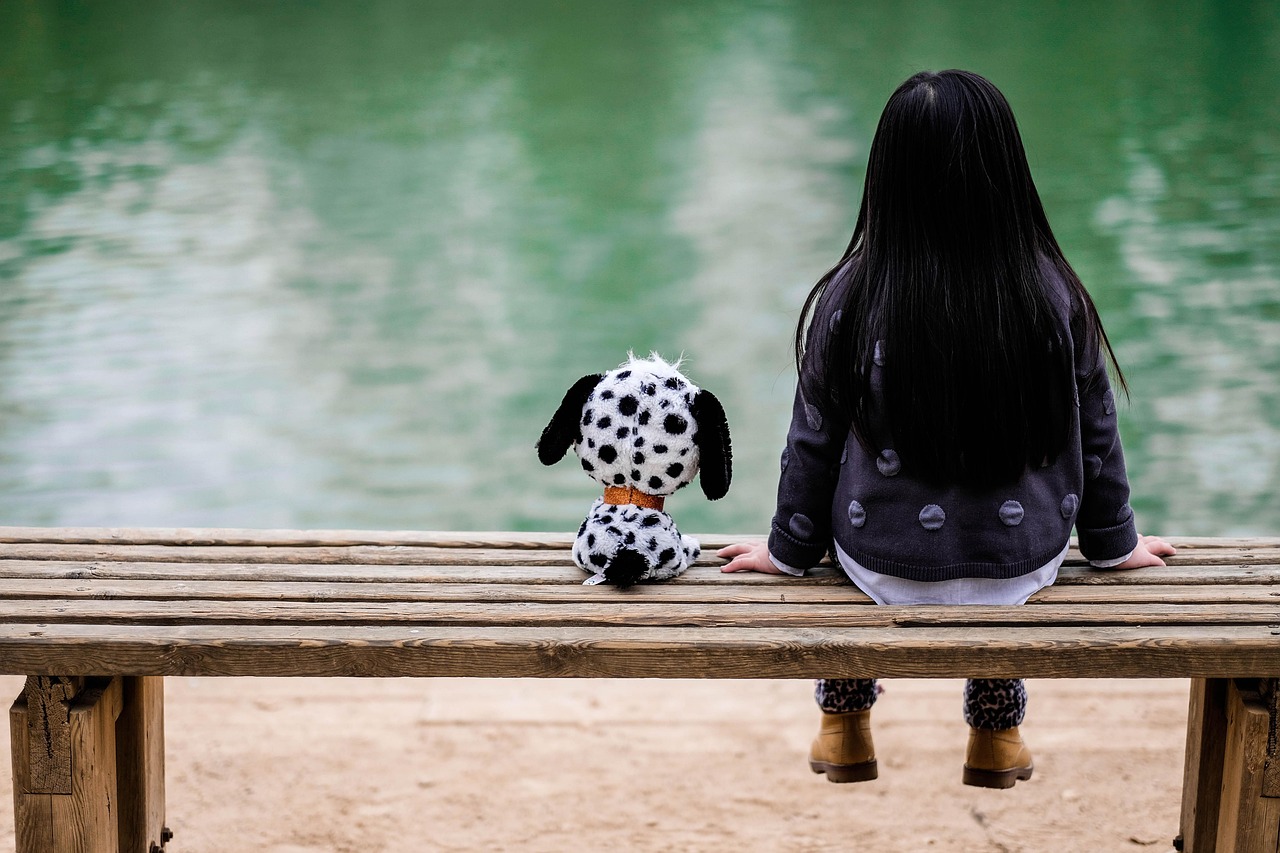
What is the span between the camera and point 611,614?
198cm

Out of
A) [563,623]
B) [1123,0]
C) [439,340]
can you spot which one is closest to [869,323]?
[563,623]

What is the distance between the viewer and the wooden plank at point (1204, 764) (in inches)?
86.4

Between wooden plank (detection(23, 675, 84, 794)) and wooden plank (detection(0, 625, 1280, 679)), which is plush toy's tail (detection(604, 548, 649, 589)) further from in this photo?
wooden plank (detection(23, 675, 84, 794))

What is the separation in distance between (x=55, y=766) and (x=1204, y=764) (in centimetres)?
172

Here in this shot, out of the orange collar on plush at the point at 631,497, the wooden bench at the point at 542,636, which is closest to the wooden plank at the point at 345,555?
the wooden bench at the point at 542,636

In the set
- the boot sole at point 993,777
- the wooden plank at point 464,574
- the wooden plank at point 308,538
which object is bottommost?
the boot sole at point 993,777

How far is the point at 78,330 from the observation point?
21.2ft

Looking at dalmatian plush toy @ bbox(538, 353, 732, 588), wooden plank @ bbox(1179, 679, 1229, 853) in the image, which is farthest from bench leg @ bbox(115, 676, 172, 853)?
wooden plank @ bbox(1179, 679, 1229, 853)

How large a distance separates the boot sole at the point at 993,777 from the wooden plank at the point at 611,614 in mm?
412

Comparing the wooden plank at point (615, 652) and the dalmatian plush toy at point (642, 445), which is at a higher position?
the dalmatian plush toy at point (642, 445)

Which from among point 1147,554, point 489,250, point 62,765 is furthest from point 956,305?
point 489,250

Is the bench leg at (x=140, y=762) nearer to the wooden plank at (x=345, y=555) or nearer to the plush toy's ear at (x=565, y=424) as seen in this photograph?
the wooden plank at (x=345, y=555)

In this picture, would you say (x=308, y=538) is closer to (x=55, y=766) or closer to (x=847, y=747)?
(x=55, y=766)

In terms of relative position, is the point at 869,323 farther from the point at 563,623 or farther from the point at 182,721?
the point at 182,721
